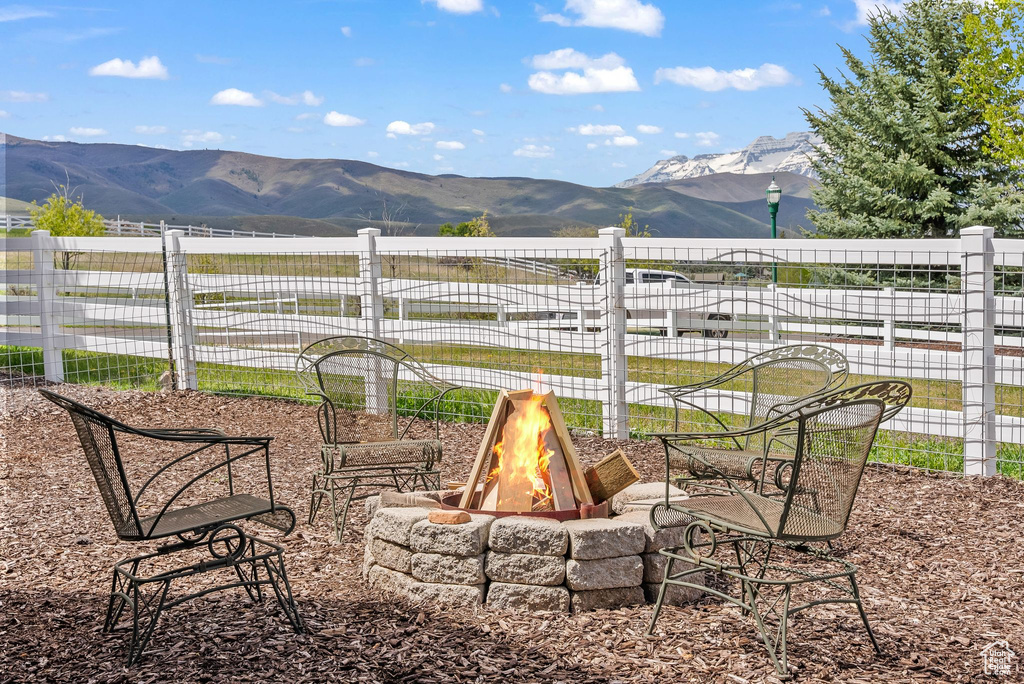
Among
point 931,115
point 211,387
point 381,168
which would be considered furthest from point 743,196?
point 211,387

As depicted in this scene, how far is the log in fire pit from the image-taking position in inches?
162

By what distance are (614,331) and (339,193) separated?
14628 centimetres

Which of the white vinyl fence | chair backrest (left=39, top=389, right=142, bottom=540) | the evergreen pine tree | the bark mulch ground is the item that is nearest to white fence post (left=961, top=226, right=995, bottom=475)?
the white vinyl fence

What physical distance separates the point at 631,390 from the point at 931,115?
12879 millimetres

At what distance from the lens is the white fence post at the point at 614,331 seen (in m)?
6.92

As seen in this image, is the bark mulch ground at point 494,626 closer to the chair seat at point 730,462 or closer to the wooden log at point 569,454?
the wooden log at point 569,454

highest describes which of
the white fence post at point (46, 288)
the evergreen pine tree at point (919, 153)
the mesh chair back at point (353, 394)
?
the evergreen pine tree at point (919, 153)

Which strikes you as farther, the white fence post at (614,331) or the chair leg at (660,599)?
the white fence post at (614,331)

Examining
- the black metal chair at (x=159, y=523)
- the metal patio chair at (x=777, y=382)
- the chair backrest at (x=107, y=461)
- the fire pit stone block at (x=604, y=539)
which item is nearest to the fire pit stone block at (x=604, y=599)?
the fire pit stone block at (x=604, y=539)

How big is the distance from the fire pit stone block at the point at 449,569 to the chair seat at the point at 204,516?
A: 710mm

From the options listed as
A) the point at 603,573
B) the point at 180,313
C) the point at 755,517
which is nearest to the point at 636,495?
the point at 603,573

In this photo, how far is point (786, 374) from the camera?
512 centimetres

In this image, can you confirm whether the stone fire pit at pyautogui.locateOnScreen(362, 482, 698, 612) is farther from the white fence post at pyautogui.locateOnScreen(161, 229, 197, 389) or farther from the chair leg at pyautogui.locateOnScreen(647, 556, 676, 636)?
the white fence post at pyautogui.locateOnScreen(161, 229, 197, 389)

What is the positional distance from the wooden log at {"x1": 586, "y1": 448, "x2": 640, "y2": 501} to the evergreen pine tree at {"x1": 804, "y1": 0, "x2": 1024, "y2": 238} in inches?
562
